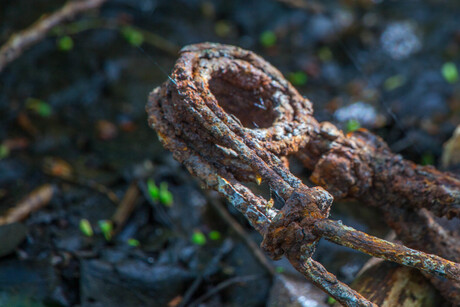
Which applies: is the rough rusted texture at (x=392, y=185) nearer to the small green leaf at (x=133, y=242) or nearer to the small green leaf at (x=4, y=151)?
the small green leaf at (x=133, y=242)

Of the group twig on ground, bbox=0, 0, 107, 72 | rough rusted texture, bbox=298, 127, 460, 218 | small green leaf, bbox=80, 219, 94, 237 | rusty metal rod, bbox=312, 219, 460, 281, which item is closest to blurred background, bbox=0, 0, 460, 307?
small green leaf, bbox=80, 219, 94, 237

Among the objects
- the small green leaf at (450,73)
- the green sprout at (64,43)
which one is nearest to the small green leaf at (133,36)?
the green sprout at (64,43)

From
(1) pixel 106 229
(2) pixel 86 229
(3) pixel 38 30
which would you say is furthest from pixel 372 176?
(3) pixel 38 30

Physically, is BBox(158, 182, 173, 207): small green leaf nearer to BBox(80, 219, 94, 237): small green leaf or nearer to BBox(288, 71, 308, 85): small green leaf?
BBox(80, 219, 94, 237): small green leaf

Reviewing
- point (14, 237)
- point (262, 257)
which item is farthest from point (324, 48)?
point (14, 237)

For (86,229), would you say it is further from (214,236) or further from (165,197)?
(214,236)

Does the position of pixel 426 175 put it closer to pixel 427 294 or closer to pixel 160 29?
pixel 427 294
